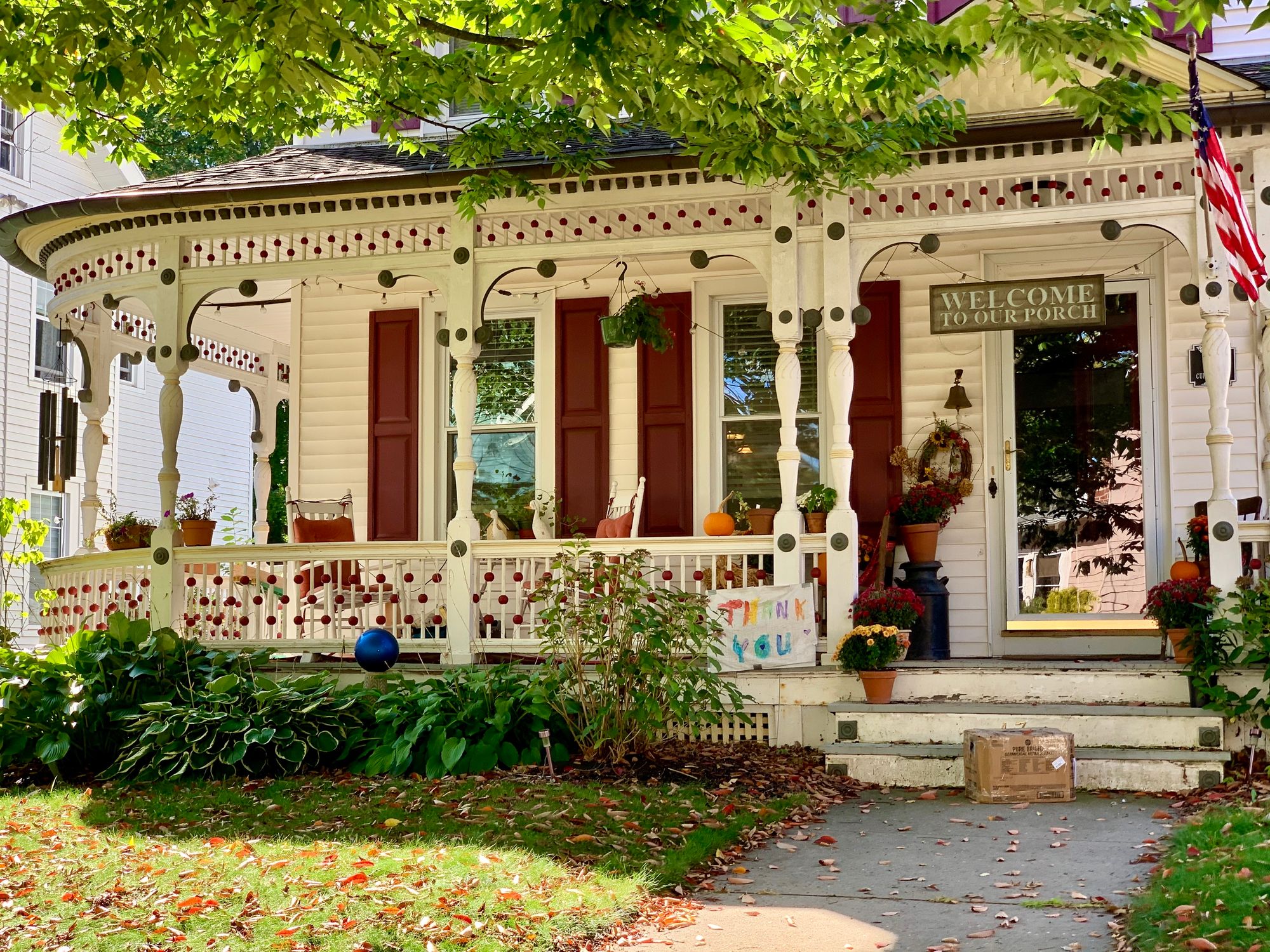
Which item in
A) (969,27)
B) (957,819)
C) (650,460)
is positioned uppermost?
(969,27)

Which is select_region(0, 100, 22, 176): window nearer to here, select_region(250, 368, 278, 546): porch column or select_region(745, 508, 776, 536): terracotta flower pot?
select_region(250, 368, 278, 546): porch column

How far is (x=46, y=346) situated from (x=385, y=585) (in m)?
10.2

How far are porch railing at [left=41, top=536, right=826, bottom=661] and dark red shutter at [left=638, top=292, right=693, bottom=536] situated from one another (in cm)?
72

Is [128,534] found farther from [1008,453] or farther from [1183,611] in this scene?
[1183,611]

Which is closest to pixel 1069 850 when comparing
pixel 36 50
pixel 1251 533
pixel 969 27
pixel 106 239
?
pixel 1251 533

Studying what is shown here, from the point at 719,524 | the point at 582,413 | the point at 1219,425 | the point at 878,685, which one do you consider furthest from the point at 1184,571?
the point at 582,413

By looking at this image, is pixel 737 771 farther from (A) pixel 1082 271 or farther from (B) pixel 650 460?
(A) pixel 1082 271

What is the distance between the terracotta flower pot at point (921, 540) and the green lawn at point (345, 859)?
10.5 ft

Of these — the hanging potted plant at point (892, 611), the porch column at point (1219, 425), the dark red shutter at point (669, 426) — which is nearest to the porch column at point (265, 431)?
the dark red shutter at point (669, 426)

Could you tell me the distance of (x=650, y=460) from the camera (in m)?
11.0

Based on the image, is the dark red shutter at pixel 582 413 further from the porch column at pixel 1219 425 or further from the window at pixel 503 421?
the porch column at pixel 1219 425

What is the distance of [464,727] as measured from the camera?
8070mm

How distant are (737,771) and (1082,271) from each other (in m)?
5.09

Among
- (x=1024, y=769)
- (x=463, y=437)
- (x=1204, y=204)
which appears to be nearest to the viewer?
(x=1024, y=769)
